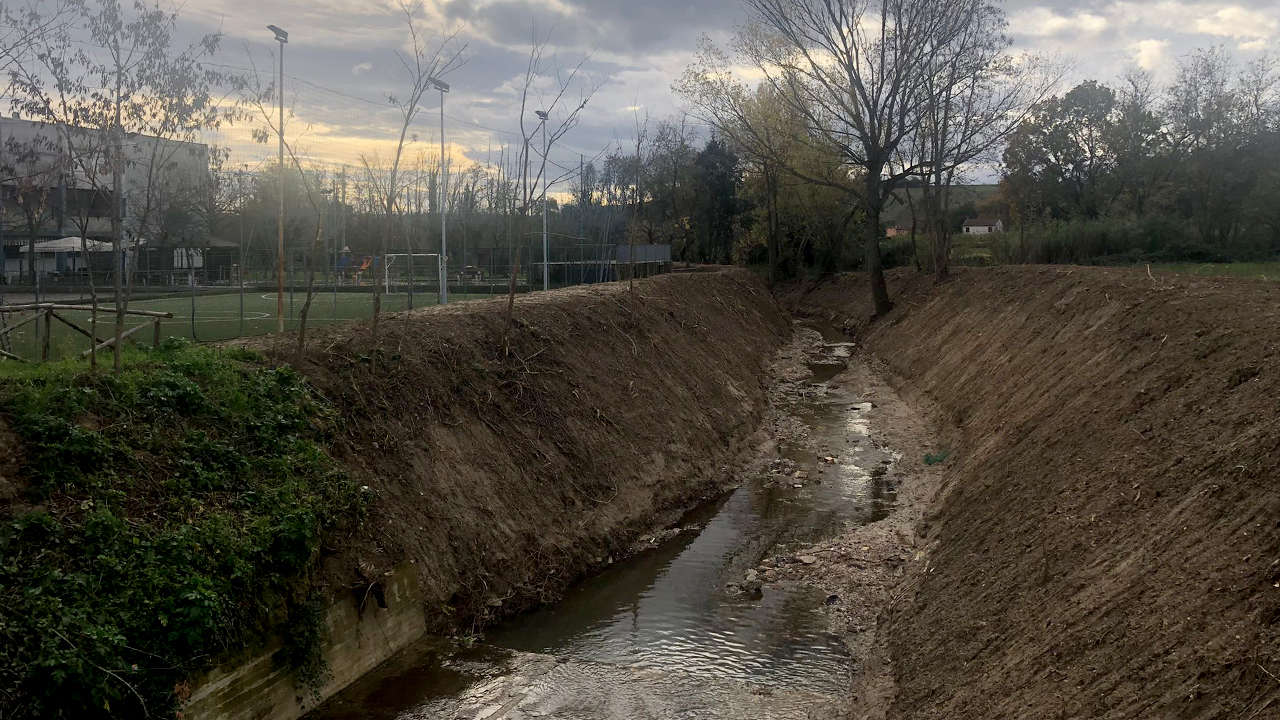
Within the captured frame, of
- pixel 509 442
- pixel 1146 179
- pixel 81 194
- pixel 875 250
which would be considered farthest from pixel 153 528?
pixel 1146 179

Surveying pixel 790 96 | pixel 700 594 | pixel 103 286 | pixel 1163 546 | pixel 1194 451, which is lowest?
pixel 700 594

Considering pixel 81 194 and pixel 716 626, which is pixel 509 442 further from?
pixel 81 194

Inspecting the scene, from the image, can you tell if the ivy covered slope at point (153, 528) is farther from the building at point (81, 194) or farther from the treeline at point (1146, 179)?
the treeline at point (1146, 179)

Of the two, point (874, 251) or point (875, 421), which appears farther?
point (874, 251)

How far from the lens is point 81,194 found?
51.6ft

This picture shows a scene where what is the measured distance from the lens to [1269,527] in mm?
5871

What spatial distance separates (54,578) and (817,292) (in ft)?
159

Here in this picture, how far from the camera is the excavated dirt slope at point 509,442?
10.2m

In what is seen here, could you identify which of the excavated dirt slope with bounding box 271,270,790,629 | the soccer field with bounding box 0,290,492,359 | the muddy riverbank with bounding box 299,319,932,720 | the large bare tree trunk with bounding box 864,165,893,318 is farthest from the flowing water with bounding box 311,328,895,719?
the large bare tree trunk with bounding box 864,165,893,318

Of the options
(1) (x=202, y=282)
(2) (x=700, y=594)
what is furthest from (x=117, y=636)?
(1) (x=202, y=282)

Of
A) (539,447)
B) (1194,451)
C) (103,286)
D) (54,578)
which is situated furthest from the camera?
(103,286)

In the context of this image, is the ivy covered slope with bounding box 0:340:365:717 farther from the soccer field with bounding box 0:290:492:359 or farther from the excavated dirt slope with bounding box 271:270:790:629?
the soccer field with bounding box 0:290:492:359

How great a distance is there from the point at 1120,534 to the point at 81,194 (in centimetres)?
1716

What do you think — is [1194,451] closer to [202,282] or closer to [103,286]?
[103,286]
